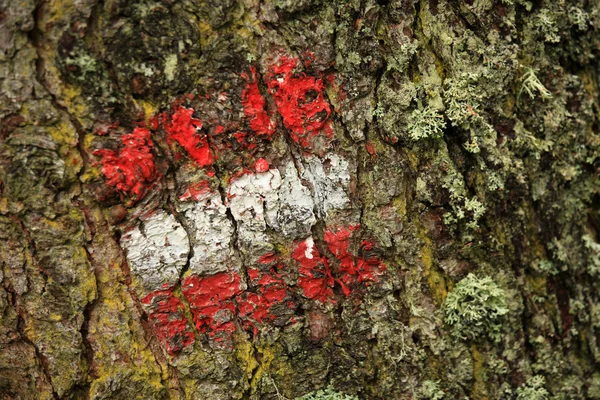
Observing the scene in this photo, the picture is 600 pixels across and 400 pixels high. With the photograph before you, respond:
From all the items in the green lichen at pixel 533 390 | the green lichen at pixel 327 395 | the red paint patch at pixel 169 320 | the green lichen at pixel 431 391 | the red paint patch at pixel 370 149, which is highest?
the red paint patch at pixel 370 149

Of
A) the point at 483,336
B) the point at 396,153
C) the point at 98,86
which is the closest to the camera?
the point at 98,86

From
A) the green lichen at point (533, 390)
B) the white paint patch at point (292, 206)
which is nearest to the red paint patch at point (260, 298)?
the white paint patch at point (292, 206)

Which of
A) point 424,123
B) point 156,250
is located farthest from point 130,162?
point 424,123

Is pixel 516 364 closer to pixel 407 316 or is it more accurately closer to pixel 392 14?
pixel 407 316

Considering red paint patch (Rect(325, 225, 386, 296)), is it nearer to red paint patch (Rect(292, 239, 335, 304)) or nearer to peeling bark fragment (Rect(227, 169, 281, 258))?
red paint patch (Rect(292, 239, 335, 304))

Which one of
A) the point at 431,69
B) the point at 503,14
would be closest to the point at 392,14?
the point at 431,69

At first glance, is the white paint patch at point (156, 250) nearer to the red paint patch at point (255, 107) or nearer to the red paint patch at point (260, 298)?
the red paint patch at point (260, 298)

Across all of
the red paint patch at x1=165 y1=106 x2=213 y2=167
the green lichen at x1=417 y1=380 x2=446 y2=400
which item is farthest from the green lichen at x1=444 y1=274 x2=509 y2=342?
the red paint patch at x1=165 y1=106 x2=213 y2=167

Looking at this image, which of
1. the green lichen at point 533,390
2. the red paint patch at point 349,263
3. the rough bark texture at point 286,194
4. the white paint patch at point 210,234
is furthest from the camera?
the green lichen at point 533,390
